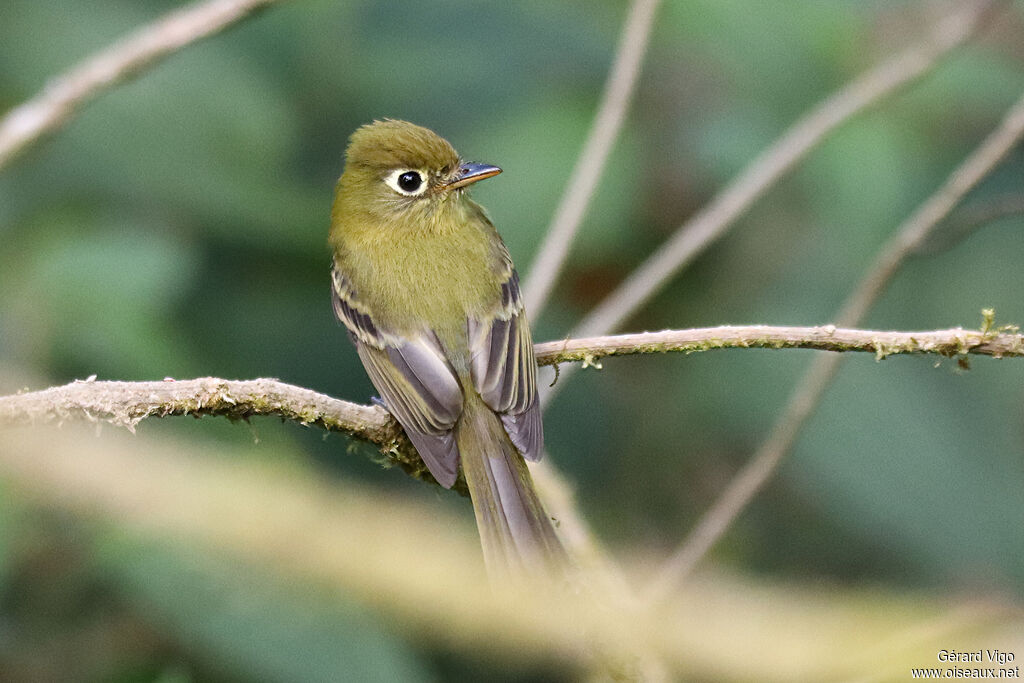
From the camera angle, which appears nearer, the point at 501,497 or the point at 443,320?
the point at 501,497

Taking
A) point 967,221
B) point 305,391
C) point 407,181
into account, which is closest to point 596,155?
point 407,181

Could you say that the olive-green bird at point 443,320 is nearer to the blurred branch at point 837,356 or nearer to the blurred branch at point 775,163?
the blurred branch at point 775,163

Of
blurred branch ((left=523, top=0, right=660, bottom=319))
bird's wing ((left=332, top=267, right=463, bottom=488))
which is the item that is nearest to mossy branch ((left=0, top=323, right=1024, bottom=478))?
bird's wing ((left=332, top=267, right=463, bottom=488))

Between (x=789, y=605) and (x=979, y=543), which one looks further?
(x=979, y=543)

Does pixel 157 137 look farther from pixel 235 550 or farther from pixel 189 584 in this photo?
pixel 235 550

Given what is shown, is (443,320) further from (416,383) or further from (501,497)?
(501,497)

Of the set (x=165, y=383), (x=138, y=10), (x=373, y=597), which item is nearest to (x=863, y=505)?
(x=165, y=383)

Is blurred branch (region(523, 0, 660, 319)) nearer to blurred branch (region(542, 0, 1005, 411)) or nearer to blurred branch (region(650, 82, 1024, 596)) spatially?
blurred branch (region(542, 0, 1005, 411))
